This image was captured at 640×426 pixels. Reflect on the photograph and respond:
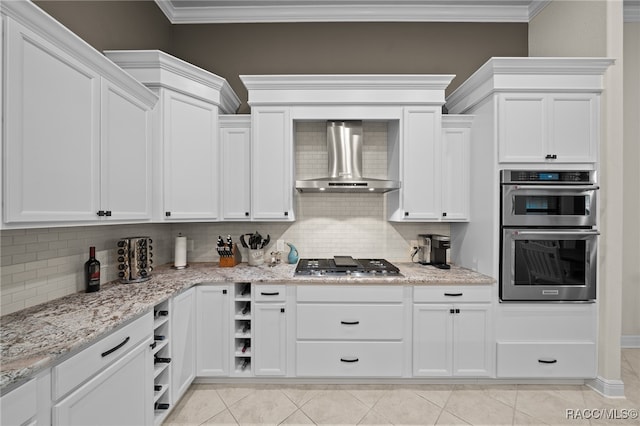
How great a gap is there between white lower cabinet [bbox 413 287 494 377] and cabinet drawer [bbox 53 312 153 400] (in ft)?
6.82

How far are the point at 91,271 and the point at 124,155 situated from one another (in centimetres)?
85

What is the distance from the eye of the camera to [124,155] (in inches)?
81.9

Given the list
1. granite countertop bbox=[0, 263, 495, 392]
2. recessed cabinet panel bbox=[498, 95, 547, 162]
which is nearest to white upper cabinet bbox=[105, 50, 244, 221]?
granite countertop bbox=[0, 263, 495, 392]

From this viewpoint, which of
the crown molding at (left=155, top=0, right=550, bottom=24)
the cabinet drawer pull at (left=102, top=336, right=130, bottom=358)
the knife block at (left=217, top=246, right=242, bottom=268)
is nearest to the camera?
the cabinet drawer pull at (left=102, top=336, right=130, bottom=358)

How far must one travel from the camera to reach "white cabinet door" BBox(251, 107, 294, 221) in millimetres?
2883

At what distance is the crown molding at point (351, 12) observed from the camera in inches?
130

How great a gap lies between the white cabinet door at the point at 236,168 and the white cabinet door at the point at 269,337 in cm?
96

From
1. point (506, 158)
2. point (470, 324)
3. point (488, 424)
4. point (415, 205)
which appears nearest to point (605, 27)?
point (506, 158)

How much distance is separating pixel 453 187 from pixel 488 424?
6.49 feet

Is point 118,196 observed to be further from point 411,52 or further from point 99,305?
point 411,52

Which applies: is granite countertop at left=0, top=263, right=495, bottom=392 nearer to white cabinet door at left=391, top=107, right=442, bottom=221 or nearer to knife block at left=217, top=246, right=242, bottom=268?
knife block at left=217, top=246, right=242, bottom=268

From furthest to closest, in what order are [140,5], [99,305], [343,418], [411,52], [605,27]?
[411,52] < [140,5] < [605,27] < [343,418] < [99,305]

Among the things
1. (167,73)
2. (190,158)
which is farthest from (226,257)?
(167,73)

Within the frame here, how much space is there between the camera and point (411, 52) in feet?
11.1
